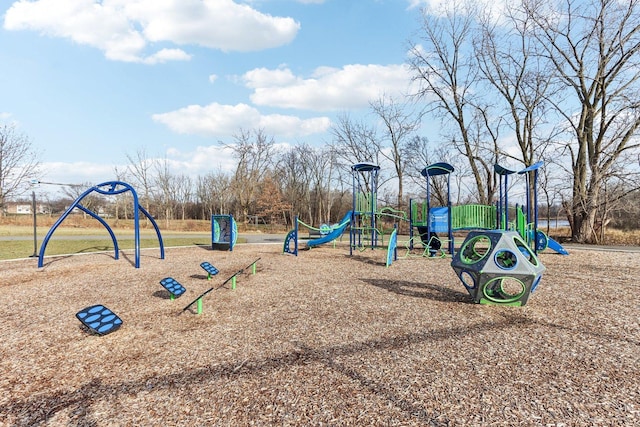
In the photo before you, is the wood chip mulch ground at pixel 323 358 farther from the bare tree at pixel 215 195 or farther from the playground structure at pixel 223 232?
the bare tree at pixel 215 195

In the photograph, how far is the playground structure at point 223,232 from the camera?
14.7m

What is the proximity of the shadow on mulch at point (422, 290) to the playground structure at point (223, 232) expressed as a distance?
8.23 metres

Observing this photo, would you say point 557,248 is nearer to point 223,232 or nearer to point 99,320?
point 223,232

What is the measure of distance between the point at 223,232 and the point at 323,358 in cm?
Answer: 1271

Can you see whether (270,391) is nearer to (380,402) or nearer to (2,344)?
(380,402)

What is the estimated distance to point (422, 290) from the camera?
701cm

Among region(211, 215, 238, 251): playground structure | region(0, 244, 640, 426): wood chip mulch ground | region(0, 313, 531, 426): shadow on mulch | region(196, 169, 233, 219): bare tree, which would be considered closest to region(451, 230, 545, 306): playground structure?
region(0, 244, 640, 426): wood chip mulch ground

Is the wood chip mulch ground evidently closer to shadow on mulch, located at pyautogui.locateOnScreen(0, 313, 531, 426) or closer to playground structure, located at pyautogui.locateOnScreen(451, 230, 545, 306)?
shadow on mulch, located at pyautogui.locateOnScreen(0, 313, 531, 426)

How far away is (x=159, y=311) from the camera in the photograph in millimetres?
5582

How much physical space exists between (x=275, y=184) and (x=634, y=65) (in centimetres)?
3264

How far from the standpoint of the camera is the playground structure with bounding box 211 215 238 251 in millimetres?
14652

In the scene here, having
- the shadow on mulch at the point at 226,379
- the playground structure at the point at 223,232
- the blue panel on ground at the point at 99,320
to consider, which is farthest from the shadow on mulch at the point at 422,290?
the playground structure at the point at 223,232

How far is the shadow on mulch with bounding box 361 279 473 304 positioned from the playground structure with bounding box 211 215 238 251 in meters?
8.23

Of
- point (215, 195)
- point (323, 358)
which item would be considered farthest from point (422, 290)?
point (215, 195)
